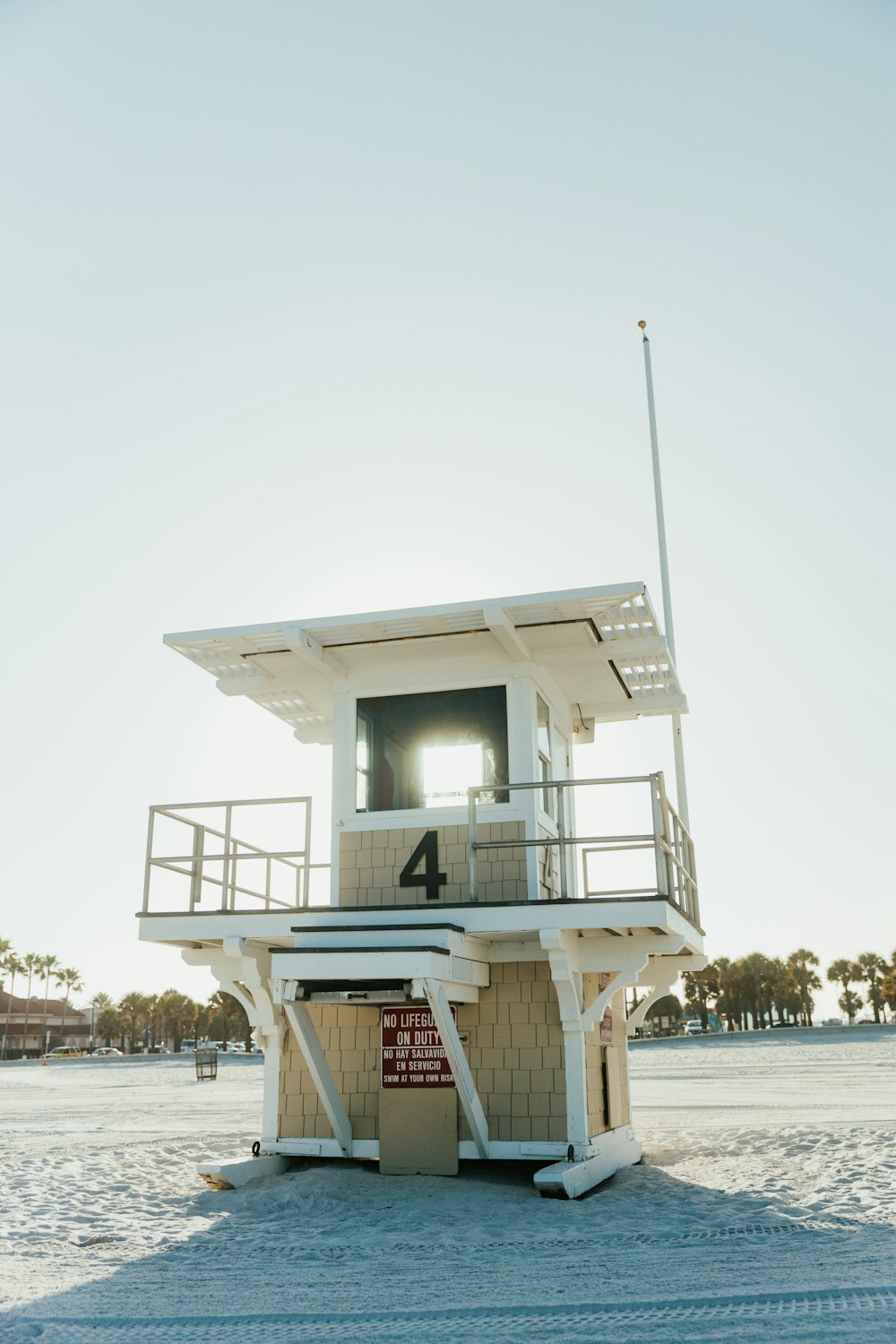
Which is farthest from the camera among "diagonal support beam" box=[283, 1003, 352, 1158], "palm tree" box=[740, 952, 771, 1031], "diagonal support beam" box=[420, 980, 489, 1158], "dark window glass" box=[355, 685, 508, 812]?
"palm tree" box=[740, 952, 771, 1031]

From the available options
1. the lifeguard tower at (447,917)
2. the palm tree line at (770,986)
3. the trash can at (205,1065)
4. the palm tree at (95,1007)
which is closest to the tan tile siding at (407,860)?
the lifeguard tower at (447,917)

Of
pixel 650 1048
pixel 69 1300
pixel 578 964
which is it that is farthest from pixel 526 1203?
pixel 650 1048

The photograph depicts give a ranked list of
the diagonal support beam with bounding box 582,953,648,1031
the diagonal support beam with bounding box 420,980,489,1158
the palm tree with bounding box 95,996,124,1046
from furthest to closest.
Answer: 1. the palm tree with bounding box 95,996,124,1046
2. the diagonal support beam with bounding box 582,953,648,1031
3. the diagonal support beam with bounding box 420,980,489,1158

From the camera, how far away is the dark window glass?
12508mm

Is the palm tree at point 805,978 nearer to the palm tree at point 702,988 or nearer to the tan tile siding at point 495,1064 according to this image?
the palm tree at point 702,988

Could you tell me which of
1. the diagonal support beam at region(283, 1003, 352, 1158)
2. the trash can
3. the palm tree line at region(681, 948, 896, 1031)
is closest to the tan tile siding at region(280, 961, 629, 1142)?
the diagonal support beam at region(283, 1003, 352, 1158)

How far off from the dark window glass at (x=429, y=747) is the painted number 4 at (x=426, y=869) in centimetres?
47

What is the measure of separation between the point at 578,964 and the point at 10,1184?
674 centimetres

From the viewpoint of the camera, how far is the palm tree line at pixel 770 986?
7888cm

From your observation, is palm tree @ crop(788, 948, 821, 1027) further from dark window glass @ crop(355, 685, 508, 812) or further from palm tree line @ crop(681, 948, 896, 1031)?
dark window glass @ crop(355, 685, 508, 812)

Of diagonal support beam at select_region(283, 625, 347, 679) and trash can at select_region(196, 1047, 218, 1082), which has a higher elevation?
diagonal support beam at select_region(283, 625, 347, 679)

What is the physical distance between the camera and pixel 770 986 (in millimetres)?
79188

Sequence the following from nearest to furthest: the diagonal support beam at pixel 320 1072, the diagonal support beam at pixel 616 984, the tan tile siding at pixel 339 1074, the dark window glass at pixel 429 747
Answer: the diagonal support beam at pixel 320 1072 → the diagonal support beam at pixel 616 984 → the tan tile siding at pixel 339 1074 → the dark window glass at pixel 429 747

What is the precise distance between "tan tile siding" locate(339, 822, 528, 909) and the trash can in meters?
29.2
